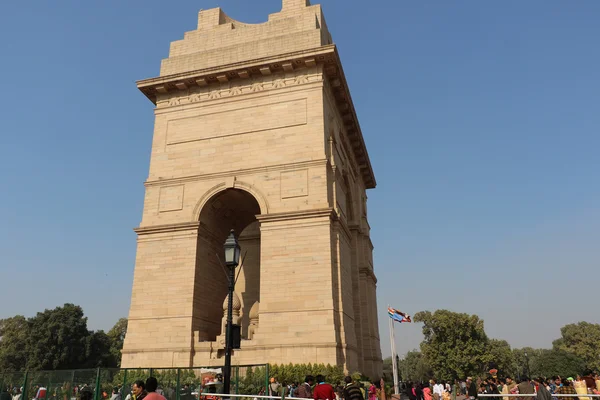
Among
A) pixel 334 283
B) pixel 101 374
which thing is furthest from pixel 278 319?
pixel 101 374

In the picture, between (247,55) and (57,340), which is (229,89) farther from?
(57,340)

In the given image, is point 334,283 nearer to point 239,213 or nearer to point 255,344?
point 255,344

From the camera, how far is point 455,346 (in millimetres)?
53969

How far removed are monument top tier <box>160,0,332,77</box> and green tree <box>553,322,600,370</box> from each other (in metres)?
75.9

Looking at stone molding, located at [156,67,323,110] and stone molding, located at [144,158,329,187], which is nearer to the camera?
stone molding, located at [144,158,329,187]

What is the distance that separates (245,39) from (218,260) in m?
11.2

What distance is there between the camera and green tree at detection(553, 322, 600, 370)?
243 ft

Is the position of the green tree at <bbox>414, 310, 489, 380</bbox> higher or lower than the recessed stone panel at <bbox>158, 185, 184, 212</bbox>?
lower

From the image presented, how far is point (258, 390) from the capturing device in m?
13.7

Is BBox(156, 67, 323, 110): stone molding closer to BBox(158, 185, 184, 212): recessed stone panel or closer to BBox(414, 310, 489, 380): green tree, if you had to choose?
BBox(158, 185, 184, 212): recessed stone panel

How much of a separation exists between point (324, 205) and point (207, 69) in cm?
898

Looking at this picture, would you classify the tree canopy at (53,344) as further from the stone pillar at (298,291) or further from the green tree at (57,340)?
the stone pillar at (298,291)

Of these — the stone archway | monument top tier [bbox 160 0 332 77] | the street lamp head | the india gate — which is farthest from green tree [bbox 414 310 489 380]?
the street lamp head

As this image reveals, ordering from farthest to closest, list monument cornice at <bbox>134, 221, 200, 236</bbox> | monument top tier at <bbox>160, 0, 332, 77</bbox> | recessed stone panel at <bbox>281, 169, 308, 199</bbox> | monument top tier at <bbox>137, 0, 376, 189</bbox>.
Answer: monument top tier at <bbox>160, 0, 332, 77</bbox>
monument top tier at <bbox>137, 0, 376, 189</bbox>
monument cornice at <bbox>134, 221, 200, 236</bbox>
recessed stone panel at <bbox>281, 169, 308, 199</bbox>
